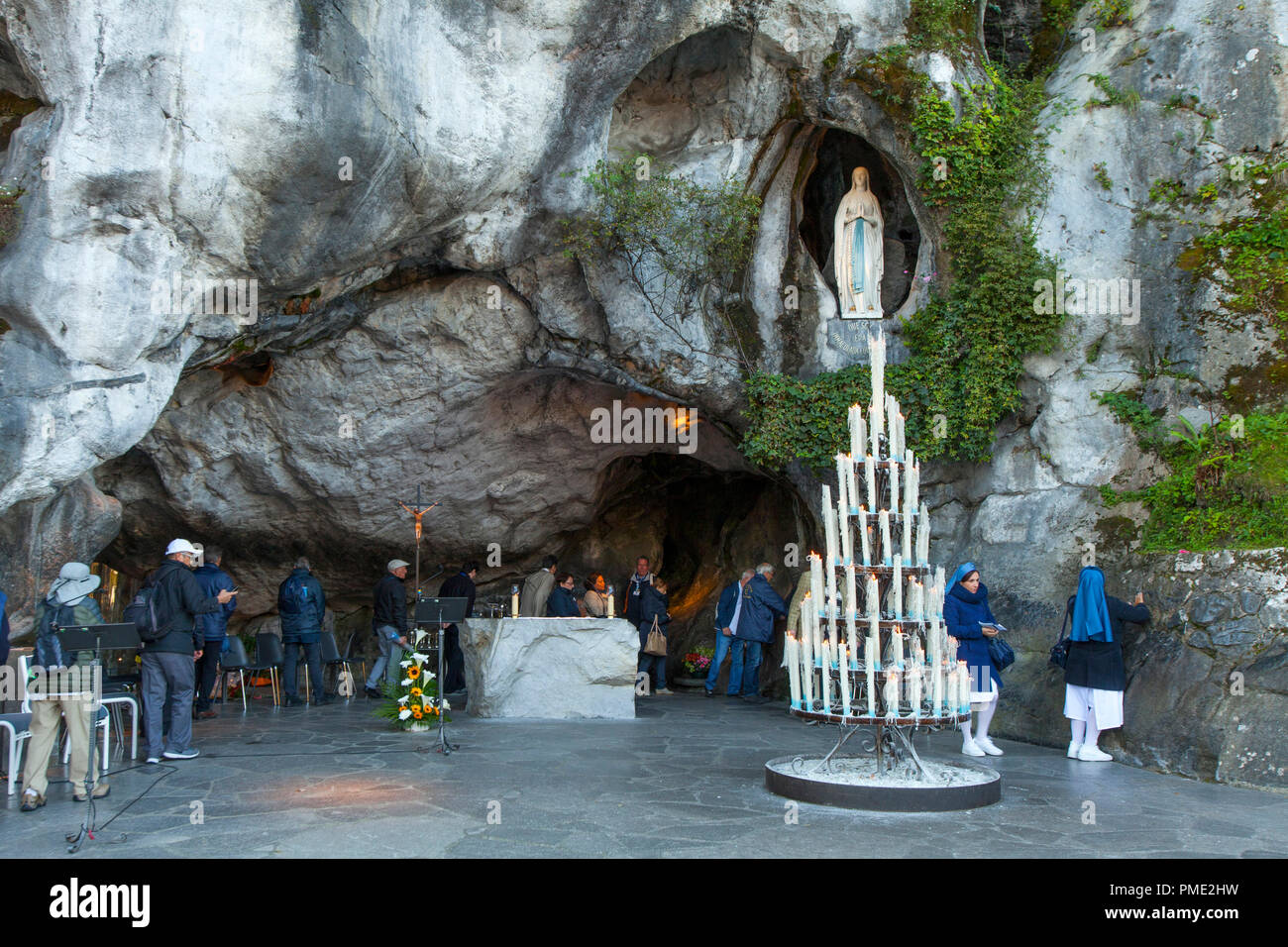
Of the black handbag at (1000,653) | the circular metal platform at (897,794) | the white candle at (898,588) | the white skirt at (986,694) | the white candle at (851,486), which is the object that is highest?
the white candle at (851,486)

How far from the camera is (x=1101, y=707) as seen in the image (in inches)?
364

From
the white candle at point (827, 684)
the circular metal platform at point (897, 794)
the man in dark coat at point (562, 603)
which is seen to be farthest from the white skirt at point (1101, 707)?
the man in dark coat at point (562, 603)

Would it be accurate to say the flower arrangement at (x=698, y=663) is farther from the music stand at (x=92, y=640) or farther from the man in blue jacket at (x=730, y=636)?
the music stand at (x=92, y=640)

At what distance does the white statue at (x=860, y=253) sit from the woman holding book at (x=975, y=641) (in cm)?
484

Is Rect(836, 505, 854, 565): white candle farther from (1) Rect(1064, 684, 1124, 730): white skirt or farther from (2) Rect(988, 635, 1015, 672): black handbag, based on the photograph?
(1) Rect(1064, 684, 1124, 730): white skirt

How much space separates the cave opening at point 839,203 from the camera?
14.2 m

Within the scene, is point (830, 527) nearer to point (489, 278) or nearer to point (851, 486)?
point (851, 486)

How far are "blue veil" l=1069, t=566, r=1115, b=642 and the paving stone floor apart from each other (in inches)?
42.5

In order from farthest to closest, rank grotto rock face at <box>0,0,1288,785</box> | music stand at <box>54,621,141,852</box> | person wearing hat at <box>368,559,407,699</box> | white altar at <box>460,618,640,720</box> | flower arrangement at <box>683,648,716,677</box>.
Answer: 1. flower arrangement at <box>683,648,716,677</box>
2. person wearing hat at <box>368,559,407,699</box>
3. white altar at <box>460,618,640,720</box>
4. grotto rock face at <box>0,0,1288,785</box>
5. music stand at <box>54,621,141,852</box>

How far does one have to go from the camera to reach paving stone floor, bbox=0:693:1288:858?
5.99 m

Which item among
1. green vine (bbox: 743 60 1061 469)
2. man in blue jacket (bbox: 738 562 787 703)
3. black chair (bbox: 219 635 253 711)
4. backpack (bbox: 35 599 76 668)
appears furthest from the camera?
man in blue jacket (bbox: 738 562 787 703)

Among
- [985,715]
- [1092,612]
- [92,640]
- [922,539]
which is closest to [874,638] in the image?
[922,539]

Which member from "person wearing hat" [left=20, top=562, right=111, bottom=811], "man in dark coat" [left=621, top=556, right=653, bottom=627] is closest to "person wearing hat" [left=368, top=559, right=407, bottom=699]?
"man in dark coat" [left=621, top=556, right=653, bottom=627]

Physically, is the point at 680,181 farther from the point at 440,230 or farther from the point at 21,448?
the point at 21,448
